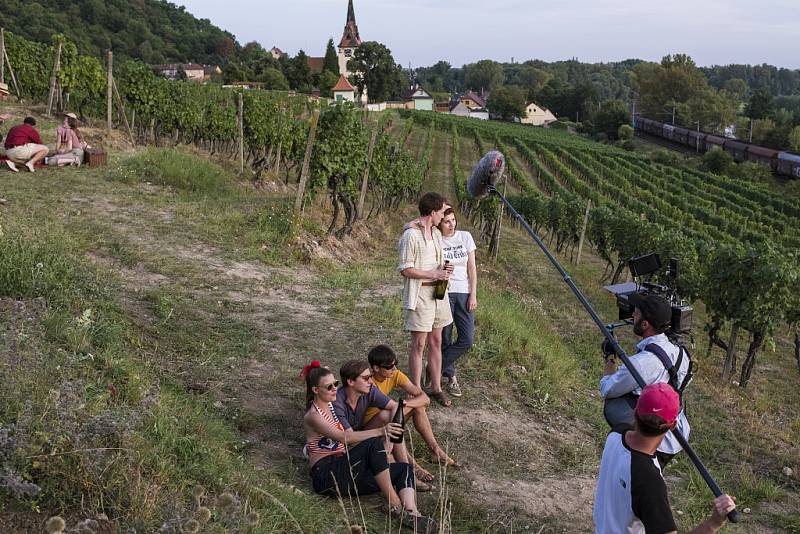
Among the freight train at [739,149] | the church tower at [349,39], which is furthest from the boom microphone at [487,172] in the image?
the church tower at [349,39]

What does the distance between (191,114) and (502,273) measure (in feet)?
30.8

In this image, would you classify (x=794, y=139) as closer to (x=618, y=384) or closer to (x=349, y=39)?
(x=618, y=384)

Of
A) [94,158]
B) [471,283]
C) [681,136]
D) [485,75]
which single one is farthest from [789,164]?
[485,75]

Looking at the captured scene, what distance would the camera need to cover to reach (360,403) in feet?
14.7

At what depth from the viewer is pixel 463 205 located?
79.9 ft

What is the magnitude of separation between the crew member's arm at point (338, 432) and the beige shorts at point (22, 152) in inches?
332

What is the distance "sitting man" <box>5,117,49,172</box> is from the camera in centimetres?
1058

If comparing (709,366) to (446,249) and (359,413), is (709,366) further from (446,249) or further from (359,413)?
(359,413)

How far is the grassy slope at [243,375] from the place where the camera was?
3.40m

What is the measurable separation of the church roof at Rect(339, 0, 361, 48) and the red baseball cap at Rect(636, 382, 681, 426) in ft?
390

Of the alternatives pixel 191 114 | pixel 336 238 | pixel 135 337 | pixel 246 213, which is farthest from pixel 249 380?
pixel 191 114

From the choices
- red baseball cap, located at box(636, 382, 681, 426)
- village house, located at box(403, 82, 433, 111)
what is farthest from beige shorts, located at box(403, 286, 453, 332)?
village house, located at box(403, 82, 433, 111)

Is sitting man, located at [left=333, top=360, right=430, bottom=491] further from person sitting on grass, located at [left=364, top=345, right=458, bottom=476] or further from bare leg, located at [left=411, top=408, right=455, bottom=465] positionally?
bare leg, located at [left=411, top=408, right=455, bottom=465]

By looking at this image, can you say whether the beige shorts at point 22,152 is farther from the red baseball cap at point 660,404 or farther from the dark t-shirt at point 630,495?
the red baseball cap at point 660,404
